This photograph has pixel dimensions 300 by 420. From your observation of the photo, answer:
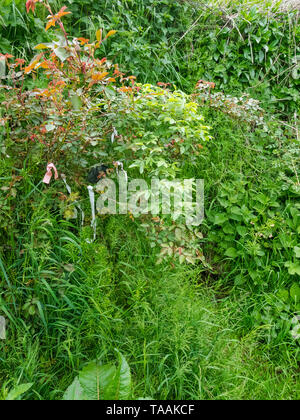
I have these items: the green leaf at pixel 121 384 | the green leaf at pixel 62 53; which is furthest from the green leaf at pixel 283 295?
the green leaf at pixel 62 53

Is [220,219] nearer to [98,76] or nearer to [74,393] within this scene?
[98,76]

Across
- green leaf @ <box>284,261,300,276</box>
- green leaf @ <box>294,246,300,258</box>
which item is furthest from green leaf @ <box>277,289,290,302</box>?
green leaf @ <box>294,246,300,258</box>

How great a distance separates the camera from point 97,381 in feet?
5.47

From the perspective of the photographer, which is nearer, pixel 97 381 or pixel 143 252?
pixel 97 381

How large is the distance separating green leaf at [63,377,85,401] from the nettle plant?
29.9 inches

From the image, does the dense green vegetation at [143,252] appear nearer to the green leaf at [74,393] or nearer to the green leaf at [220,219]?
the green leaf at [220,219]

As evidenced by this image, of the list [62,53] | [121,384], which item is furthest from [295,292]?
[62,53]

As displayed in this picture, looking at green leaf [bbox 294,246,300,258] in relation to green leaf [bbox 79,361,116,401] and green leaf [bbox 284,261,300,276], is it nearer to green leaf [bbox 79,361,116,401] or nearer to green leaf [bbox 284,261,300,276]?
green leaf [bbox 284,261,300,276]

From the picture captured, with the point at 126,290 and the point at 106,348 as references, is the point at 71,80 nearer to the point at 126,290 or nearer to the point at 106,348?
the point at 126,290

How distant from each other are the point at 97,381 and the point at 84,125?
1.31 metres

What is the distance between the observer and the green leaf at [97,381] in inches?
65.0

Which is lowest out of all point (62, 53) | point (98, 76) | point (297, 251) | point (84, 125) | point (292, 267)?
point (292, 267)

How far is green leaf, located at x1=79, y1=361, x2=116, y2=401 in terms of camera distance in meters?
1.65

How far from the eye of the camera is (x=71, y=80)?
2.10 metres
